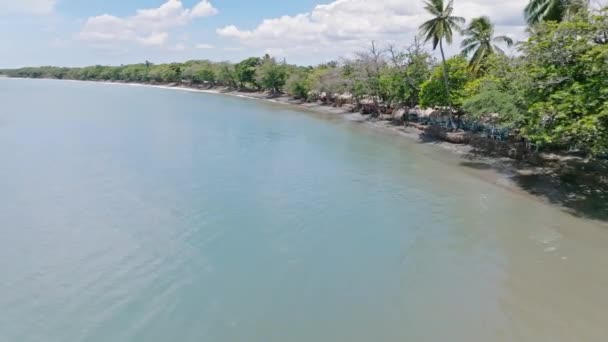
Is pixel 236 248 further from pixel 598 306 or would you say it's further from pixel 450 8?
pixel 450 8

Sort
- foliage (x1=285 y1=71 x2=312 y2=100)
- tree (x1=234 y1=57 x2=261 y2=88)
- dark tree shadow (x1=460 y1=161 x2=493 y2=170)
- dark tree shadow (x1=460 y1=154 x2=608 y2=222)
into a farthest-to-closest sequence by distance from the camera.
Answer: tree (x1=234 y1=57 x2=261 y2=88) → foliage (x1=285 y1=71 x2=312 y2=100) → dark tree shadow (x1=460 y1=161 x2=493 y2=170) → dark tree shadow (x1=460 y1=154 x2=608 y2=222)

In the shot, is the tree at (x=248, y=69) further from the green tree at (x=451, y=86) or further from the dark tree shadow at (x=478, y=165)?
the dark tree shadow at (x=478, y=165)

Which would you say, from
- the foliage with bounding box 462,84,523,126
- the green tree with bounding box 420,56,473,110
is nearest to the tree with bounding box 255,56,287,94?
the green tree with bounding box 420,56,473,110

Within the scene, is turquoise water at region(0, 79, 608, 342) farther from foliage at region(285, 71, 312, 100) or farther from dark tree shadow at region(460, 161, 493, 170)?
foliage at region(285, 71, 312, 100)

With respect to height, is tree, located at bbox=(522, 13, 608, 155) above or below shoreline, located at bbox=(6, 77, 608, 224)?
above

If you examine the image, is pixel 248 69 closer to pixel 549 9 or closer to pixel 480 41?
pixel 480 41

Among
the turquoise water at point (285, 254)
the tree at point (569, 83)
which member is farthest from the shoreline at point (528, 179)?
the tree at point (569, 83)
